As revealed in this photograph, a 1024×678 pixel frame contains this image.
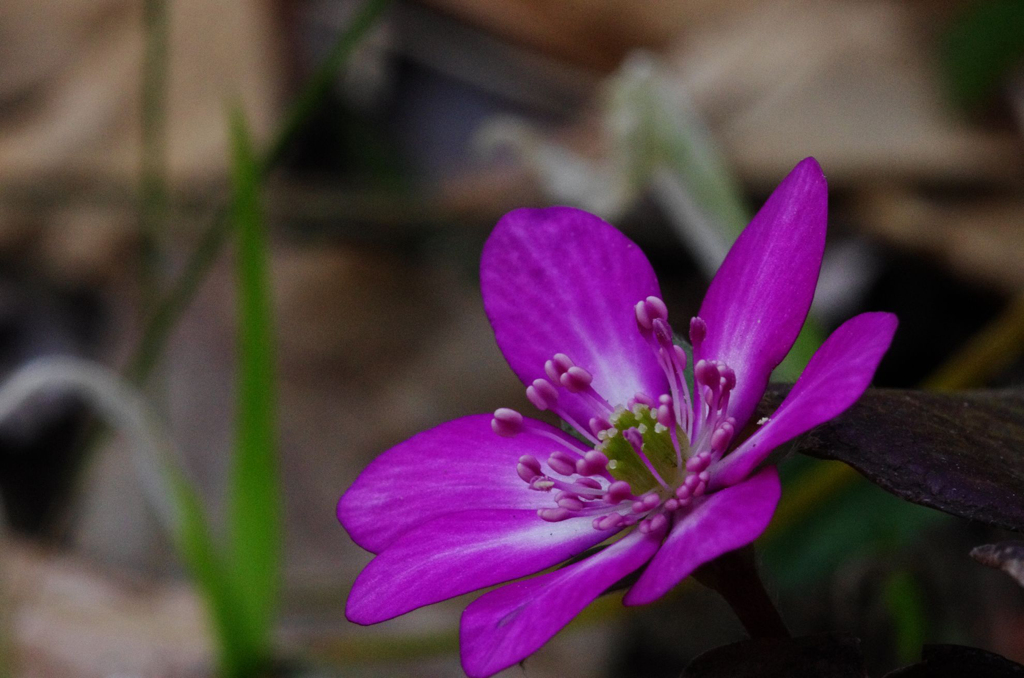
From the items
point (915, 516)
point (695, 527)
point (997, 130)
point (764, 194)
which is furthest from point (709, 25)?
point (695, 527)

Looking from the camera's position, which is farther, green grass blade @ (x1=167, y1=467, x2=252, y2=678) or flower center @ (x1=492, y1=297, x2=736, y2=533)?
green grass blade @ (x1=167, y1=467, x2=252, y2=678)

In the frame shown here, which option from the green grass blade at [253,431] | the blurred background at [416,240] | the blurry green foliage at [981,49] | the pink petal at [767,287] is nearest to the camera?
the pink petal at [767,287]

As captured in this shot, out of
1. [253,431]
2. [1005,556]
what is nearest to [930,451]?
[1005,556]

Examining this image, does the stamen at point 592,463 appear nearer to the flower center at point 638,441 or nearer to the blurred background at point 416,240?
the flower center at point 638,441

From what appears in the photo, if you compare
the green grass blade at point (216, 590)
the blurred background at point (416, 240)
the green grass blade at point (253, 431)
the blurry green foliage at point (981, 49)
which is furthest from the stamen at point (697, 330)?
the blurry green foliage at point (981, 49)

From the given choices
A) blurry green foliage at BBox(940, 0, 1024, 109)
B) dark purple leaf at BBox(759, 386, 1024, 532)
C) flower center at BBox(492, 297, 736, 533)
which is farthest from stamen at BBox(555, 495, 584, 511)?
blurry green foliage at BBox(940, 0, 1024, 109)

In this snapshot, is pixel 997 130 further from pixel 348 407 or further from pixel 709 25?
pixel 348 407

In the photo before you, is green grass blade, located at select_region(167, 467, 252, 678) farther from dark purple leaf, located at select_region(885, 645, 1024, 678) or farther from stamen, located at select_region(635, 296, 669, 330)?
dark purple leaf, located at select_region(885, 645, 1024, 678)
